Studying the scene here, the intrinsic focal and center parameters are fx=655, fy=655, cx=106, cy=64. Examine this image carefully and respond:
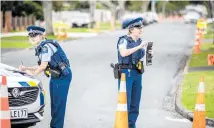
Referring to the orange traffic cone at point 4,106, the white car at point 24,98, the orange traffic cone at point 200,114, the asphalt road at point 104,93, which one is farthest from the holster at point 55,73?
the orange traffic cone at point 200,114

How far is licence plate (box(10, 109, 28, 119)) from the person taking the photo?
8438 millimetres

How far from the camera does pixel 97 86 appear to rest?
16281 millimetres

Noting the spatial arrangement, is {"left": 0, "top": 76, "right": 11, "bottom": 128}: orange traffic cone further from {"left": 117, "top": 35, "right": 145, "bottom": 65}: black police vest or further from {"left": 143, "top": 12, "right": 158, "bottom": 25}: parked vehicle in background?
{"left": 143, "top": 12, "right": 158, "bottom": 25}: parked vehicle in background

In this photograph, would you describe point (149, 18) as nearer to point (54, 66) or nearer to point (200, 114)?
point (200, 114)

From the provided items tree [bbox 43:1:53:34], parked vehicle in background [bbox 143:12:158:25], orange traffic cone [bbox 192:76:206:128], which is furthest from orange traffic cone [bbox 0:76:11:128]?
parked vehicle in background [bbox 143:12:158:25]

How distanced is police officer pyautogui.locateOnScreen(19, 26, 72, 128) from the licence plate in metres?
0.42

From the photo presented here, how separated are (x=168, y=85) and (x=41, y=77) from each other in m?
3.30

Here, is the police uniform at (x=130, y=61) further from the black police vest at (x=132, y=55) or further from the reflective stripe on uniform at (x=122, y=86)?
the reflective stripe on uniform at (x=122, y=86)

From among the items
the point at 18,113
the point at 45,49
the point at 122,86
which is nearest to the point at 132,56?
the point at 122,86

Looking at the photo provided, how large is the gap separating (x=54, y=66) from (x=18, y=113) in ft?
2.55

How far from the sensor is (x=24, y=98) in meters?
8.63

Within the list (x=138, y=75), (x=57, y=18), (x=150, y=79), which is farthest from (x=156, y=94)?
(x=57, y=18)

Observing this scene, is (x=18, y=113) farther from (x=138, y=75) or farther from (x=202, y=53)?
(x=202, y=53)

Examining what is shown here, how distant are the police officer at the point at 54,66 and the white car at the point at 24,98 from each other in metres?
0.21
